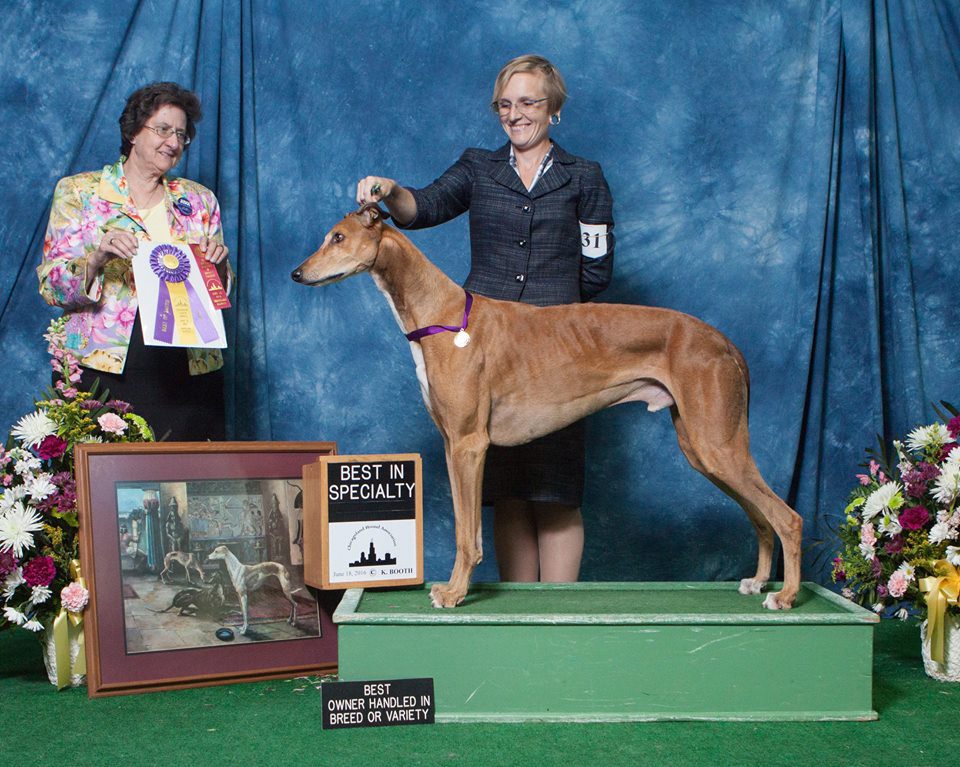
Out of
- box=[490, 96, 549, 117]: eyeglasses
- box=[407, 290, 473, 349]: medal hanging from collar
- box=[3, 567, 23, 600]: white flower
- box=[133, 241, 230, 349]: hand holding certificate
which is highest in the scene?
box=[490, 96, 549, 117]: eyeglasses

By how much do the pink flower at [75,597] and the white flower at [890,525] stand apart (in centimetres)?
267

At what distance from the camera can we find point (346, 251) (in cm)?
281

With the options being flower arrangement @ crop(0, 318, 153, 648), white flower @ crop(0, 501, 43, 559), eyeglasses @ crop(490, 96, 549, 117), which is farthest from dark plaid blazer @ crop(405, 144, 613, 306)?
white flower @ crop(0, 501, 43, 559)

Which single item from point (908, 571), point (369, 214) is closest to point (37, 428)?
point (369, 214)

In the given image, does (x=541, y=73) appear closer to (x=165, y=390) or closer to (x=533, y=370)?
(x=533, y=370)

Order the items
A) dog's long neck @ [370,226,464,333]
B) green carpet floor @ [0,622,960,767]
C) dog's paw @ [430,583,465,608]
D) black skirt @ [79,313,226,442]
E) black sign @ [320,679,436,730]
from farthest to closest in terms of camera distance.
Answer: black skirt @ [79,313,226,442], dog's long neck @ [370,226,464,333], dog's paw @ [430,583,465,608], black sign @ [320,679,436,730], green carpet floor @ [0,622,960,767]

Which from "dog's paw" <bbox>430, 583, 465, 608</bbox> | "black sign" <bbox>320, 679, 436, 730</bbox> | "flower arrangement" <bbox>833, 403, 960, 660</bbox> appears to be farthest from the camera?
"flower arrangement" <bbox>833, 403, 960, 660</bbox>

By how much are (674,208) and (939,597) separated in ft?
6.89

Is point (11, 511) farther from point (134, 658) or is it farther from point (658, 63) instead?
point (658, 63)

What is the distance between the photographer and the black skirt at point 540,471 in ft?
10.8

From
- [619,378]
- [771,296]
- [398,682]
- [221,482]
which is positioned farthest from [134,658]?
[771,296]

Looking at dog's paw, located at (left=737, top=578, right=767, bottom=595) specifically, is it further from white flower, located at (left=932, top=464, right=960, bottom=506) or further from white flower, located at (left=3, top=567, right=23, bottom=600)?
white flower, located at (left=3, top=567, right=23, bottom=600)

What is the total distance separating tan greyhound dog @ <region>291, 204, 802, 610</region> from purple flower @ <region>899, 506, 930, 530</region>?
1.79 ft

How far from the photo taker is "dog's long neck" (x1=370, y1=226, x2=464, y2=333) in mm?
2883
